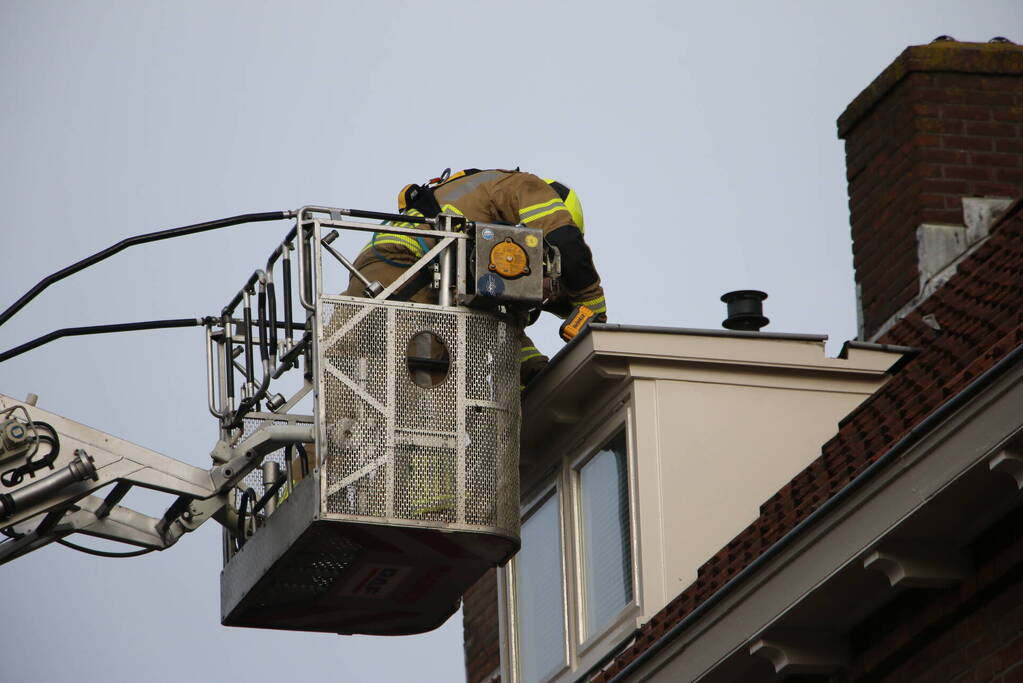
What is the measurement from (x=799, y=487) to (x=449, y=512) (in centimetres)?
182

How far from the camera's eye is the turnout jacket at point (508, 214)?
37.1 ft

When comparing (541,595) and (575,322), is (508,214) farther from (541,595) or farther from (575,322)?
(541,595)

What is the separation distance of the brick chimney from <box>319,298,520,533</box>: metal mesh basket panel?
3.47 meters

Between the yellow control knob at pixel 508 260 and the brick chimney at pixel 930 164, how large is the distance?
3.28 metres

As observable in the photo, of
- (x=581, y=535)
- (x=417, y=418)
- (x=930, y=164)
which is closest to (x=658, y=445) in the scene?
(x=581, y=535)

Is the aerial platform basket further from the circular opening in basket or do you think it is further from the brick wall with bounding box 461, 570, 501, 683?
the brick wall with bounding box 461, 570, 501, 683

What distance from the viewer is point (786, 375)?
1146 cm

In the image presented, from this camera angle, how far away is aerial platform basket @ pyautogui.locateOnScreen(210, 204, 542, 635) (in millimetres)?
10039

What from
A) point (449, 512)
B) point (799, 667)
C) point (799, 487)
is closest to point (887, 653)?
point (799, 667)

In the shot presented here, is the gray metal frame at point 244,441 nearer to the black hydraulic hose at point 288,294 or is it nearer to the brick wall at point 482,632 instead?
the black hydraulic hose at point 288,294

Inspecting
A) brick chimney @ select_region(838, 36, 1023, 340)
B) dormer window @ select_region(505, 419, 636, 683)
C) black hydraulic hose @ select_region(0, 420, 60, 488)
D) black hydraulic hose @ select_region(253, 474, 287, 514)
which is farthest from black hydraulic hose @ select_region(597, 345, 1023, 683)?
brick chimney @ select_region(838, 36, 1023, 340)

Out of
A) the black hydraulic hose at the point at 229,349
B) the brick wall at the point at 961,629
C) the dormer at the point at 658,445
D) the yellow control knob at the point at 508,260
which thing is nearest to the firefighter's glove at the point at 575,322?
the dormer at the point at 658,445

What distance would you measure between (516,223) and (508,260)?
1.16m

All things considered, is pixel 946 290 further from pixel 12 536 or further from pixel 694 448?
pixel 12 536
